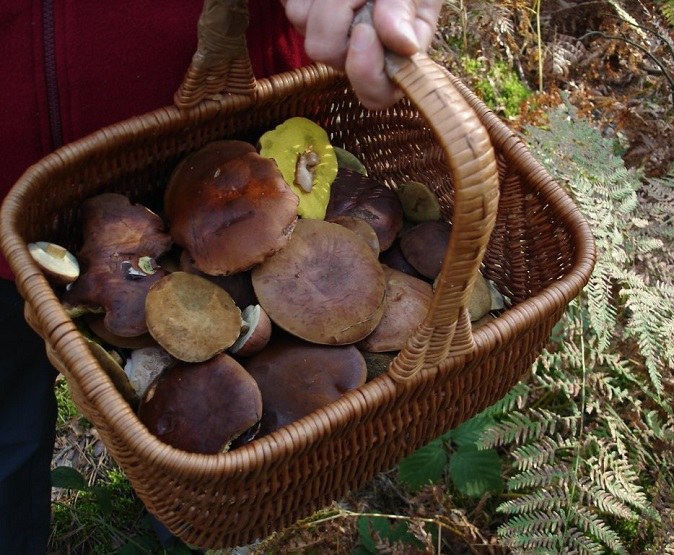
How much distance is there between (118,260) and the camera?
1396 mm

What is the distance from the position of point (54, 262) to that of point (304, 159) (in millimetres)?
613

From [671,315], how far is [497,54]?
6.03ft

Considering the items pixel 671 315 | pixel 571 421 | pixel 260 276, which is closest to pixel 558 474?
pixel 571 421

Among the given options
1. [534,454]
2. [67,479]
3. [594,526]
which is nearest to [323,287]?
[534,454]

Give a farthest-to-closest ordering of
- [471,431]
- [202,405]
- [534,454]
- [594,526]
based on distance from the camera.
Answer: [471,431]
[534,454]
[594,526]
[202,405]

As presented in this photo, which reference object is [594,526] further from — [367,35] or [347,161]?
[367,35]

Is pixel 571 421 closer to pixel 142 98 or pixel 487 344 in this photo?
pixel 487 344

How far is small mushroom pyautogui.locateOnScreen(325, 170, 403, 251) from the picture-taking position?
5.42 ft

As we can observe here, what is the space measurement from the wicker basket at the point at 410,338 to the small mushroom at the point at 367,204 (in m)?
0.20

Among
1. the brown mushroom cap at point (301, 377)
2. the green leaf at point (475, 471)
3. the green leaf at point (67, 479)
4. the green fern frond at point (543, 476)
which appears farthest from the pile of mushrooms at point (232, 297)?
the green leaf at point (67, 479)

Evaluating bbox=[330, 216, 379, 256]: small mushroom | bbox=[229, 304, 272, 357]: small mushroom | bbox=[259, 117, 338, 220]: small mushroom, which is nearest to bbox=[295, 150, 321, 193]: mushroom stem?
bbox=[259, 117, 338, 220]: small mushroom

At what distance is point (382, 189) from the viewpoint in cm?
171

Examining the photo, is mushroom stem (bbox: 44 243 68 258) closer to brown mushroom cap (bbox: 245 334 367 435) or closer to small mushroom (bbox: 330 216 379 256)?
brown mushroom cap (bbox: 245 334 367 435)

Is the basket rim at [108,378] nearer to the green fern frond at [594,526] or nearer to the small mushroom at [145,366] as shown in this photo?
the small mushroom at [145,366]
